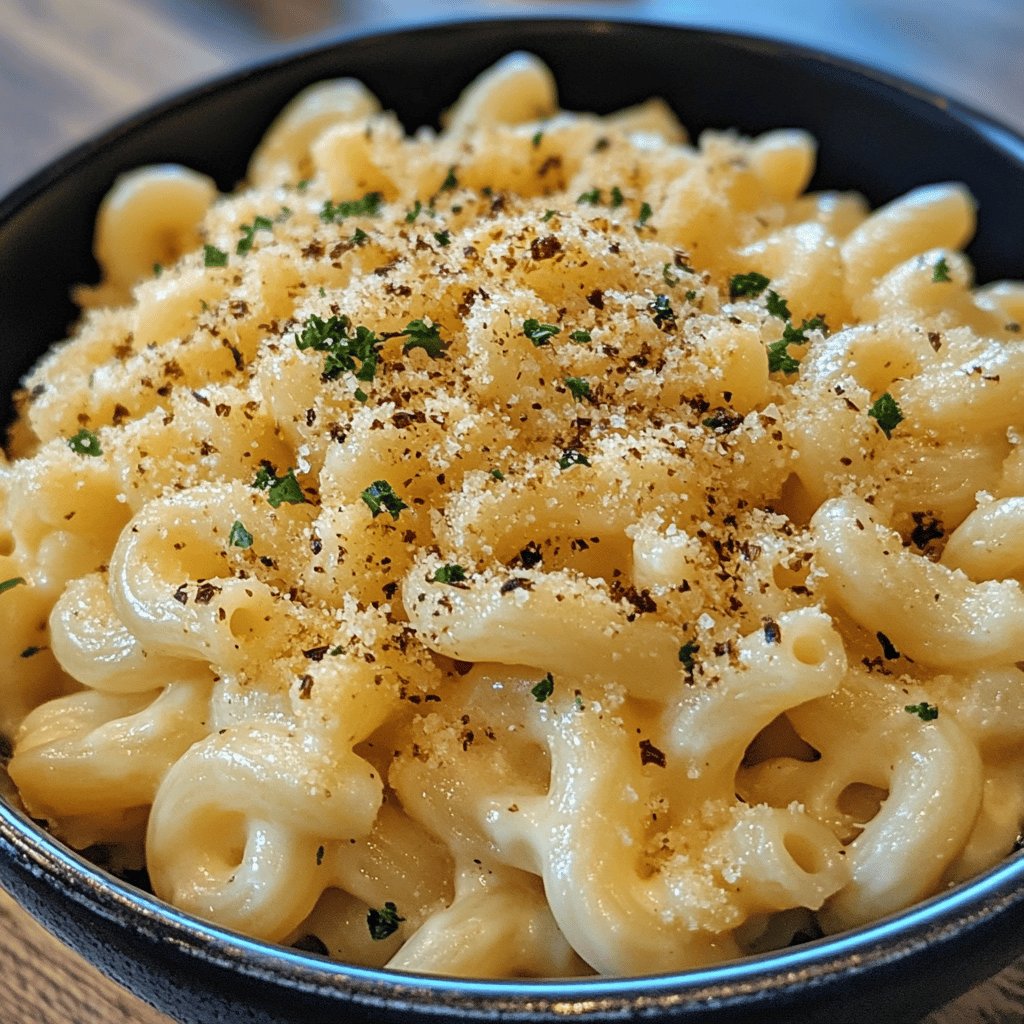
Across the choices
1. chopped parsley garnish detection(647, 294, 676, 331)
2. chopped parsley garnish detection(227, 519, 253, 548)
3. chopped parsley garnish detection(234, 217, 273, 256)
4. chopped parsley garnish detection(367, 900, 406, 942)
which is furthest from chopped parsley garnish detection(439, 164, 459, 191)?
chopped parsley garnish detection(367, 900, 406, 942)

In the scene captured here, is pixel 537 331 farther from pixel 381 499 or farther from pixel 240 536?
pixel 240 536

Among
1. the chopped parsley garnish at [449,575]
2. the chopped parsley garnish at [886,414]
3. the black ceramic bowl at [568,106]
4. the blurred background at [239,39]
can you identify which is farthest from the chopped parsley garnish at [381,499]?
the blurred background at [239,39]

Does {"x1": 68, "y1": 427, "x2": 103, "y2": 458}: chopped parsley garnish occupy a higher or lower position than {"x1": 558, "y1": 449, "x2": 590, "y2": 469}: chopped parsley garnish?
lower

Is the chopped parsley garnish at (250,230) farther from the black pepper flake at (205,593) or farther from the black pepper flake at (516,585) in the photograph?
the black pepper flake at (516,585)

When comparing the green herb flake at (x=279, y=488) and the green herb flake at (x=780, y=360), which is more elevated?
the green herb flake at (x=780, y=360)

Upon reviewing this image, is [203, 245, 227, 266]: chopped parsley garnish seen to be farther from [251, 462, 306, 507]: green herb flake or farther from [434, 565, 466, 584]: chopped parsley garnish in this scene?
[434, 565, 466, 584]: chopped parsley garnish

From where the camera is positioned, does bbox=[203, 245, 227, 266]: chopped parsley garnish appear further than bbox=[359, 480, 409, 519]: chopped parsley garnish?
Yes

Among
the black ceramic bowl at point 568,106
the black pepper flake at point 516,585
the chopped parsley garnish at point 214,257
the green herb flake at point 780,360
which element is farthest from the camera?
the chopped parsley garnish at point 214,257
